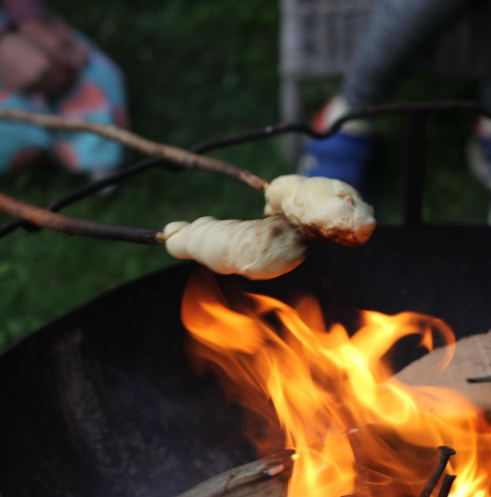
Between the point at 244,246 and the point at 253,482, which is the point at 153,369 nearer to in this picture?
the point at 253,482

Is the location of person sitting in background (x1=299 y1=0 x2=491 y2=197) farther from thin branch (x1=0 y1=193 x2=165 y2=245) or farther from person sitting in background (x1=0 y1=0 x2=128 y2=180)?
thin branch (x1=0 y1=193 x2=165 y2=245)

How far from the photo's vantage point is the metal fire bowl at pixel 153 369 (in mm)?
918

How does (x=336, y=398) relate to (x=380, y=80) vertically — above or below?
below

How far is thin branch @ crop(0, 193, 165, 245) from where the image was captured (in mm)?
697

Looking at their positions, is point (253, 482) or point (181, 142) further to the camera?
point (181, 142)

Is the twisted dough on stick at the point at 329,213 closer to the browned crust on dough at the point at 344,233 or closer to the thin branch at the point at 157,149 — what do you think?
the browned crust on dough at the point at 344,233

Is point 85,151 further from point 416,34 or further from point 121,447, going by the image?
point 121,447

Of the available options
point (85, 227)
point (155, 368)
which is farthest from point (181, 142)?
point (85, 227)

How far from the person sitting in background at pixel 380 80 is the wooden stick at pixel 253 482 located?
1.04 meters

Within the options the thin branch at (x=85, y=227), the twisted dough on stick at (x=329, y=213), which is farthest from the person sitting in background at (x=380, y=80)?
the thin branch at (x=85, y=227)

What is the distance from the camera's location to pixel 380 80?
179cm

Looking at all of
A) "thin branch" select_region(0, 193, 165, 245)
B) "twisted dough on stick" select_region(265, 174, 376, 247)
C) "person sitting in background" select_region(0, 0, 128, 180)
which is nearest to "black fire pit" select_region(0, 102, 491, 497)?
"thin branch" select_region(0, 193, 165, 245)

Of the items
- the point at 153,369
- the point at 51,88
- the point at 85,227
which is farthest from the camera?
the point at 51,88

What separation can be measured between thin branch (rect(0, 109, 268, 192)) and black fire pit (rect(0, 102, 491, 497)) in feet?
0.60
